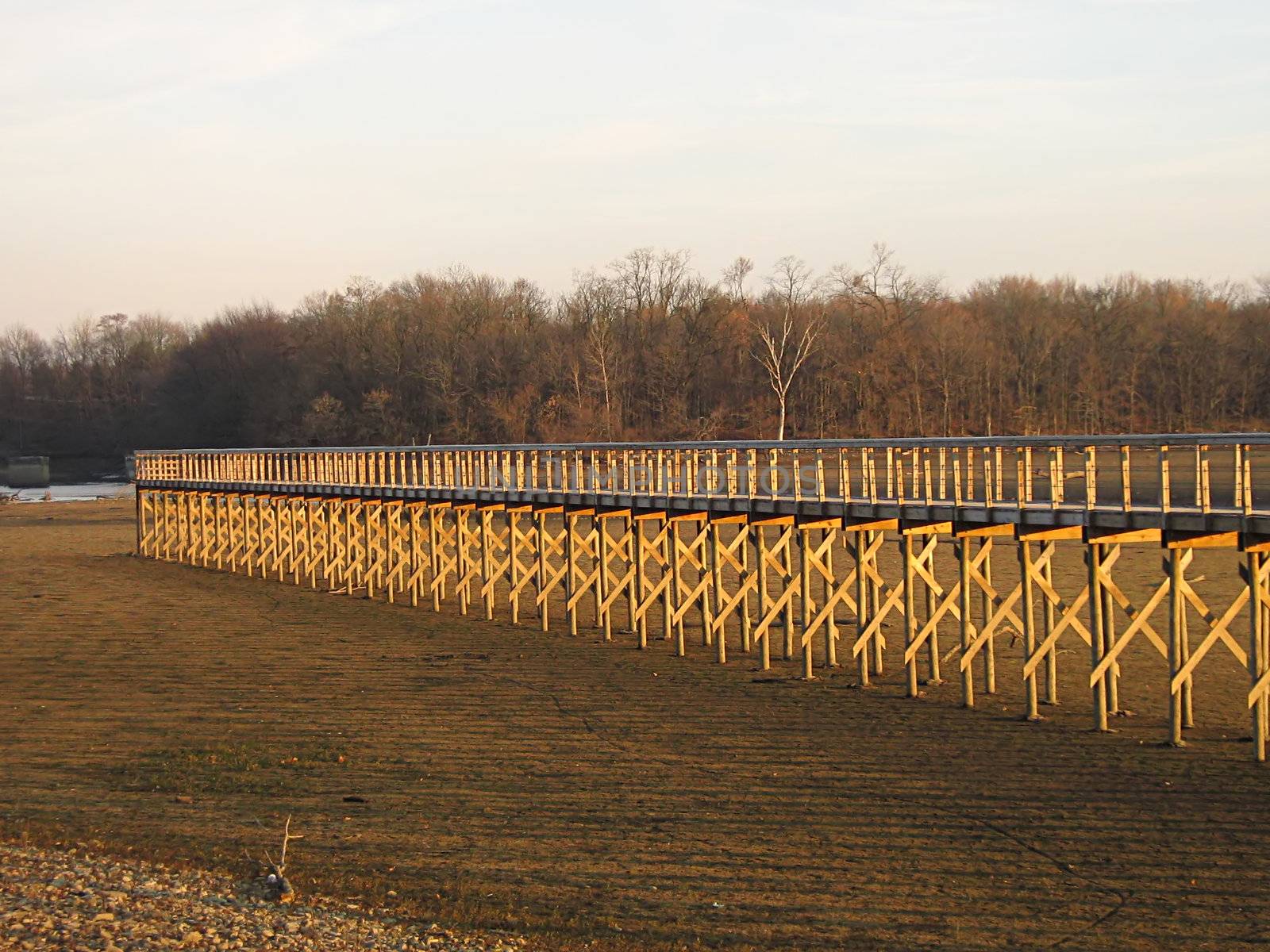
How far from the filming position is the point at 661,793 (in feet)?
43.2

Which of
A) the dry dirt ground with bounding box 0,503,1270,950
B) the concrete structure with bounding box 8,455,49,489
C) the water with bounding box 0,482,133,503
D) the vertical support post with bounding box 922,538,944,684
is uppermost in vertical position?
the concrete structure with bounding box 8,455,49,489

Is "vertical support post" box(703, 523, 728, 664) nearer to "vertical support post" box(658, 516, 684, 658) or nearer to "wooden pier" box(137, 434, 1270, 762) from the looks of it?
"wooden pier" box(137, 434, 1270, 762)

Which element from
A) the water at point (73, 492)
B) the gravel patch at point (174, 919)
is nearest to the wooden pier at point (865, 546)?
the gravel patch at point (174, 919)

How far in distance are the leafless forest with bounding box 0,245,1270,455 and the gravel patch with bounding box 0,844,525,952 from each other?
36.4 meters

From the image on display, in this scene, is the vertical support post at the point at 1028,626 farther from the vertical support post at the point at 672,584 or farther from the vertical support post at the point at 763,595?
the vertical support post at the point at 672,584

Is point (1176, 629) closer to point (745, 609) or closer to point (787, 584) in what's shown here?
point (787, 584)

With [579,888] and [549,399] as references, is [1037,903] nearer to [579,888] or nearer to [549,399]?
[579,888]

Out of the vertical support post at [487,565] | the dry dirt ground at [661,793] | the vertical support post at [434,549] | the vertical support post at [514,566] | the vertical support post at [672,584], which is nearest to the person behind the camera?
the dry dirt ground at [661,793]

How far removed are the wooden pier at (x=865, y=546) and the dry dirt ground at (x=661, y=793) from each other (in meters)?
0.71

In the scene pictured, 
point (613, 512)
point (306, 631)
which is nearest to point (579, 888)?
point (613, 512)

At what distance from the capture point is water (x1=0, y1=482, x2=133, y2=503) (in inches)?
2859

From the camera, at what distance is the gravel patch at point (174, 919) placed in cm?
909

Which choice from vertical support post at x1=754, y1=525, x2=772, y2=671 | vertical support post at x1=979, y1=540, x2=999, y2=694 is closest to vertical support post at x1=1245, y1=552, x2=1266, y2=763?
vertical support post at x1=979, y1=540, x2=999, y2=694

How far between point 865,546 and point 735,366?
43.9 m
